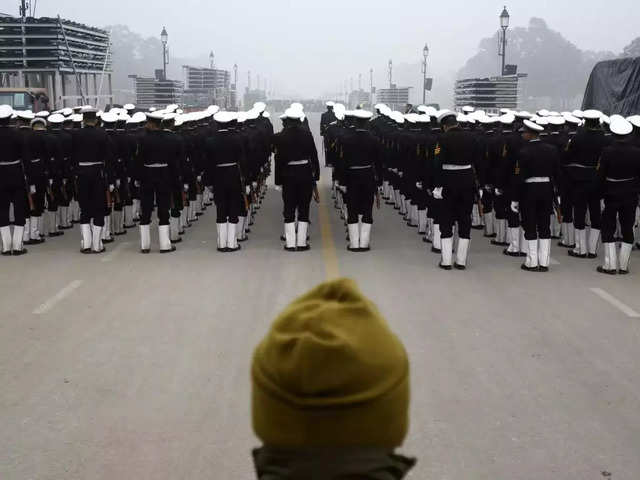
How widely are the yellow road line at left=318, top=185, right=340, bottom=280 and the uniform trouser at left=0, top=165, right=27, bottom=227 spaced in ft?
15.6

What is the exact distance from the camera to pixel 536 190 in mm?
11445

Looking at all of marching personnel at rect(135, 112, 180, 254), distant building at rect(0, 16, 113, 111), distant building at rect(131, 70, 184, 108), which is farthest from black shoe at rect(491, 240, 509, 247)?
distant building at rect(131, 70, 184, 108)

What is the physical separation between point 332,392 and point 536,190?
10.2m

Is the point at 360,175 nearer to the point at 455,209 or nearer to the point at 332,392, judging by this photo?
the point at 455,209

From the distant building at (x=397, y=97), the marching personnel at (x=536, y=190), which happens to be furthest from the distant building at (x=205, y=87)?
the marching personnel at (x=536, y=190)

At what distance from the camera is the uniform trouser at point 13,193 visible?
12.5m

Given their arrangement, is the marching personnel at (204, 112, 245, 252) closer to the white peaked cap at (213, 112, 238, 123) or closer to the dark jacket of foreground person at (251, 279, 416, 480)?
the white peaked cap at (213, 112, 238, 123)

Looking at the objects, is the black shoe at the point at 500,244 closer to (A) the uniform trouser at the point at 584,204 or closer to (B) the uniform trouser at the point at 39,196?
(A) the uniform trouser at the point at 584,204

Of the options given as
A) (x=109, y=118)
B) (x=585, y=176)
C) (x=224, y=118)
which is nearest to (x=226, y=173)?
(x=224, y=118)

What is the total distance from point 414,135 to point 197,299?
6945 millimetres

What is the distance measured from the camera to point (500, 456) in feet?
16.9

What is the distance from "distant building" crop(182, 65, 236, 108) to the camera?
60.1 meters

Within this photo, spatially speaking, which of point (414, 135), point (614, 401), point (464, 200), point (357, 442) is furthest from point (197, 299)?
point (357, 442)

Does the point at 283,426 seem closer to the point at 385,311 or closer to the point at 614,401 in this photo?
the point at 614,401
